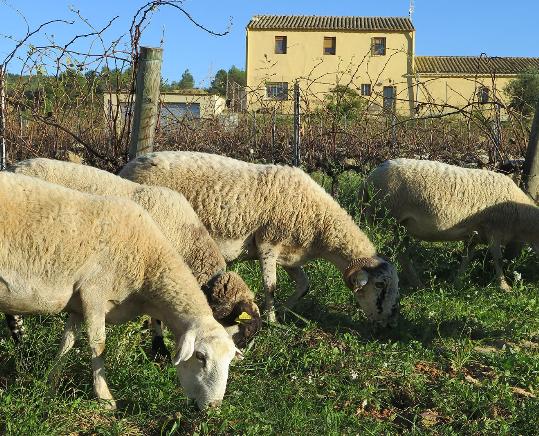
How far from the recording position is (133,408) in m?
4.14

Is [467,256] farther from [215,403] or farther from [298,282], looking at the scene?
[215,403]

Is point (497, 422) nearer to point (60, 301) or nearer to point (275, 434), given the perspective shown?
point (275, 434)

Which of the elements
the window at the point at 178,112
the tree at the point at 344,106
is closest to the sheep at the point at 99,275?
the window at the point at 178,112

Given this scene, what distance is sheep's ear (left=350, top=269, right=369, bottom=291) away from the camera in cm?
620

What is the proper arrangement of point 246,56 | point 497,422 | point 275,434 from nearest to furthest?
1. point 275,434
2. point 497,422
3. point 246,56

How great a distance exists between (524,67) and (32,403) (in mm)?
43573

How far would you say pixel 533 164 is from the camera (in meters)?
8.54

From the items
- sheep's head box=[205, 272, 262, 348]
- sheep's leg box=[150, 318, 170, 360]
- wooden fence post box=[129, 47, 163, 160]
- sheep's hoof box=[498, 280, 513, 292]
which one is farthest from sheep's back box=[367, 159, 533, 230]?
sheep's leg box=[150, 318, 170, 360]

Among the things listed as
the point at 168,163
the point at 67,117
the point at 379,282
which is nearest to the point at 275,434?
the point at 379,282

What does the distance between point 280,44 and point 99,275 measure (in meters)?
44.8

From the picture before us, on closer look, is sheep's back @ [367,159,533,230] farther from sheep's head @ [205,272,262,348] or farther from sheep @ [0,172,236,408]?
sheep @ [0,172,236,408]

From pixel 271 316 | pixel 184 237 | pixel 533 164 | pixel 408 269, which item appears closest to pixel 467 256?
pixel 408 269

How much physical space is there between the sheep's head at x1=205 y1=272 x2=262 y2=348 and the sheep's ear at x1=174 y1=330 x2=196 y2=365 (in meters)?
0.66

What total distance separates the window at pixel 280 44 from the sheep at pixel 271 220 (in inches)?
1638
